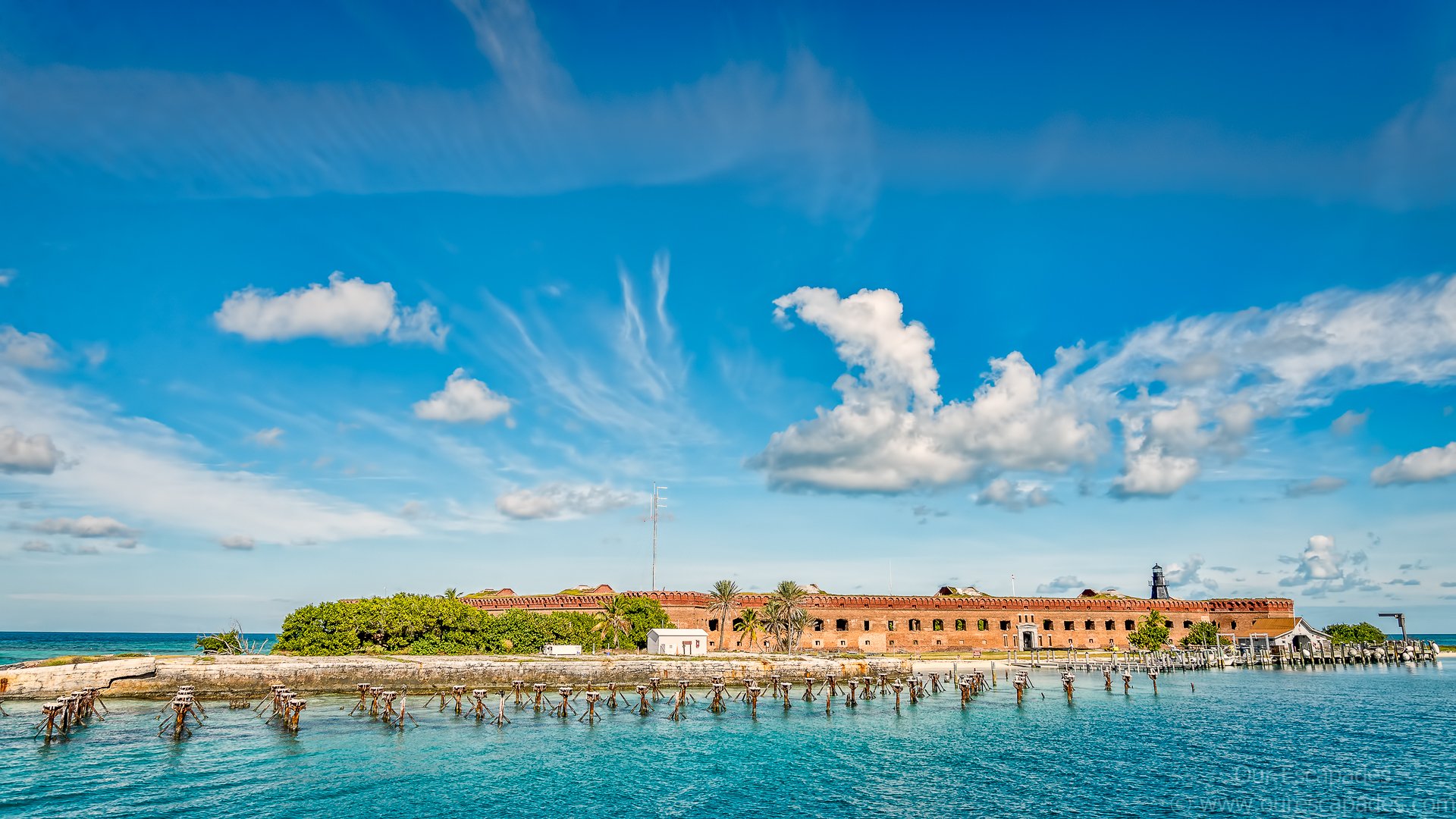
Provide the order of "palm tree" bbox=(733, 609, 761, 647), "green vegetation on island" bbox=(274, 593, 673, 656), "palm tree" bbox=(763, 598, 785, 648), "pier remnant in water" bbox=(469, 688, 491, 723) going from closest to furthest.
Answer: "pier remnant in water" bbox=(469, 688, 491, 723), "green vegetation on island" bbox=(274, 593, 673, 656), "palm tree" bbox=(763, 598, 785, 648), "palm tree" bbox=(733, 609, 761, 647)

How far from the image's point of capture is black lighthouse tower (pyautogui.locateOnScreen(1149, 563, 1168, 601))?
134 m

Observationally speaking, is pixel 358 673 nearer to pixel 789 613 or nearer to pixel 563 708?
pixel 563 708

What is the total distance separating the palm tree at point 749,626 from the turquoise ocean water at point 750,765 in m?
33.0

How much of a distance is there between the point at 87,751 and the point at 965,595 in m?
89.8

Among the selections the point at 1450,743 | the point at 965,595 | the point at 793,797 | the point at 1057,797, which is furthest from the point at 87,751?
the point at 965,595

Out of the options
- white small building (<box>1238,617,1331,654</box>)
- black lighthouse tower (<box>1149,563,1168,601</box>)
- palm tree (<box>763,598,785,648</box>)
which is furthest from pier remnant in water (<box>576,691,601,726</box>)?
black lighthouse tower (<box>1149,563,1168,601</box>)

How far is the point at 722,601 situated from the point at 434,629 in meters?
29.8

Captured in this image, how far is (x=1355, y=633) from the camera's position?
11406 centimetres

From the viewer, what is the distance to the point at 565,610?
8319 cm

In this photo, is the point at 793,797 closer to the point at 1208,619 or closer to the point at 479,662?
the point at 479,662

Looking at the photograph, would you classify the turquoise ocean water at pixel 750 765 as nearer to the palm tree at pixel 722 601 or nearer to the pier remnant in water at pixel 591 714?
the pier remnant in water at pixel 591 714

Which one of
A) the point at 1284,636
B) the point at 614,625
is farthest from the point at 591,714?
the point at 1284,636

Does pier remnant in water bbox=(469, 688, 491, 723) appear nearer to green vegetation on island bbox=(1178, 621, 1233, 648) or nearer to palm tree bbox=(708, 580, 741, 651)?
palm tree bbox=(708, 580, 741, 651)

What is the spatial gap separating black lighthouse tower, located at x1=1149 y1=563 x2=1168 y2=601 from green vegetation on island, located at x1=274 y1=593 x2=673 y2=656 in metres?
94.2
